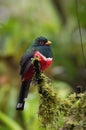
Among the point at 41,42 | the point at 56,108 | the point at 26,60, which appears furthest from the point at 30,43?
the point at 56,108

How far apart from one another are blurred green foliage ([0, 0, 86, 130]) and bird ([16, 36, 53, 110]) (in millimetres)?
1583

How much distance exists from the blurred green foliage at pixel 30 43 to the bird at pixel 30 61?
5.19 ft

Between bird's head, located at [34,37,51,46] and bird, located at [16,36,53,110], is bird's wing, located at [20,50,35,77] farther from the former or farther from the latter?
bird's head, located at [34,37,51,46]

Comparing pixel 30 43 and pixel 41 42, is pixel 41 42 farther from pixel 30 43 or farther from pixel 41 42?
pixel 30 43

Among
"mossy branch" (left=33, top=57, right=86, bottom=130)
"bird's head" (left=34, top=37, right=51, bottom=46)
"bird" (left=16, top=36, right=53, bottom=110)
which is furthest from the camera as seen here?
"bird's head" (left=34, top=37, right=51, bottom=46)

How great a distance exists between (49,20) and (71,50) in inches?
89.5

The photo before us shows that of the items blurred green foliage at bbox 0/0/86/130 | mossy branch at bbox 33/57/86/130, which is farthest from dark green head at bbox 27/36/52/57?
blurred green foliage at bbox 0/0/86/130

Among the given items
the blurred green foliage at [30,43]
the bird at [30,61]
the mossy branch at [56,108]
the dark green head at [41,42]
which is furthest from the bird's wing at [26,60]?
the blurred green foliage at [30,43]

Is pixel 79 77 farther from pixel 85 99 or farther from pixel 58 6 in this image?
A: pixel 85 99

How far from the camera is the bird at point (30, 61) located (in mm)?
3451

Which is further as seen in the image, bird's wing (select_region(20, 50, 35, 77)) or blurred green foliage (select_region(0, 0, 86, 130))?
blurred green foliage (select_region(0, 0, 86, 130))

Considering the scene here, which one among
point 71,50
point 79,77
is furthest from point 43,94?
point 71,50

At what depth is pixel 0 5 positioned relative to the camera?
1129 centimetres

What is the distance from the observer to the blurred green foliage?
612cm
